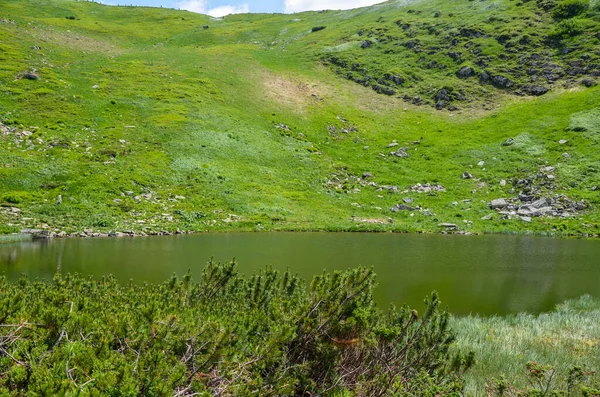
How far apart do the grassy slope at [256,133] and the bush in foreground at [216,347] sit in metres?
29.1

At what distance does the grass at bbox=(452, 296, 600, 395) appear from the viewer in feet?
29.6

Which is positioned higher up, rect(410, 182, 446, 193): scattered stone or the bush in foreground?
the bush in foreground

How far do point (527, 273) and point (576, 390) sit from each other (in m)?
19.5

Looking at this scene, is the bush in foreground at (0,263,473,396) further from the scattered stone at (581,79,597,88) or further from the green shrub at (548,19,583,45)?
the green shrub at (548,19,583,45)

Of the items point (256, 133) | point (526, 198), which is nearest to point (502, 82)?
point (526, 198)

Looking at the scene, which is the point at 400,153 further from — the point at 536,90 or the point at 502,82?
the point at 536,90

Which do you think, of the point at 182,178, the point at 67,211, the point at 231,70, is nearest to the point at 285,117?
the point at 231,70

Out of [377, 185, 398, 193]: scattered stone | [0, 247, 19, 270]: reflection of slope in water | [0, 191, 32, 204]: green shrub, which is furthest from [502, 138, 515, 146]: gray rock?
[0, 247, 19, 270]: reflection of slope in water

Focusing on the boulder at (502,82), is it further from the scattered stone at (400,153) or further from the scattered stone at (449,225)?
the scattered stone at (449,225)

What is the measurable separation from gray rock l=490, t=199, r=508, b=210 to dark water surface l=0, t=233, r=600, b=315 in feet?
41.4

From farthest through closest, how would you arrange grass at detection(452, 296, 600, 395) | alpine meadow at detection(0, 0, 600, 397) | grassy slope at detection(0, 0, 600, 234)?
grassy slope at detection(0, 0, 600, 234) → grass at detection(452, 296, 600, 395) → alpine meadow at detection(0, 0, 600, 397)

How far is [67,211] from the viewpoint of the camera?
114ft

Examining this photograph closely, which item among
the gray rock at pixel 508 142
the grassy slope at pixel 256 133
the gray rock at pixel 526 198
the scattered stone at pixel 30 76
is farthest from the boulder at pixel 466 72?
the scattered stone at pixel 30 76

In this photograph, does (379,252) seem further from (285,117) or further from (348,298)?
(285,117)
